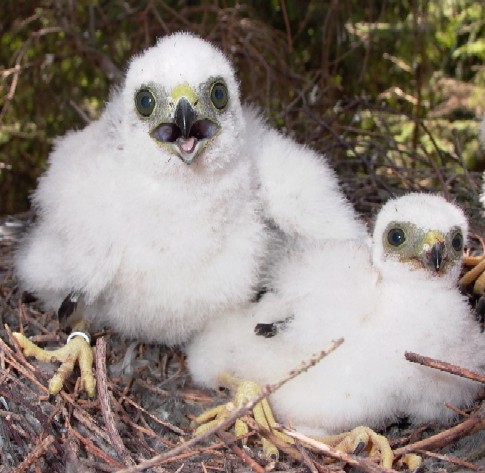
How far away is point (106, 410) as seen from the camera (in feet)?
7.55

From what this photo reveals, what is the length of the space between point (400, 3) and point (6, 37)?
2481 millimetres

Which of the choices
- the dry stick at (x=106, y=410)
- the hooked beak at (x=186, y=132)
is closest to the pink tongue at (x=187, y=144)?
the hooked beak at (x=186, y=132)

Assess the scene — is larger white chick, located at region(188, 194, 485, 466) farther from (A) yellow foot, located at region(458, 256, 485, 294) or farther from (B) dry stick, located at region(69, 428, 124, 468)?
(B) dry stick, located at region(69, 428, 124, 468)

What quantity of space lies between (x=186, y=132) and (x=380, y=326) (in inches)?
36.0

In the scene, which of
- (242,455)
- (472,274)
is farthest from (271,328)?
(472,274)

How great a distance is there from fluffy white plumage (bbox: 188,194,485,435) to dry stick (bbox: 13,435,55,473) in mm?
857

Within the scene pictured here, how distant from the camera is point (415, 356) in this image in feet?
7.14

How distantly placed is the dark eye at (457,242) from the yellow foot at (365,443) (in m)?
0.70

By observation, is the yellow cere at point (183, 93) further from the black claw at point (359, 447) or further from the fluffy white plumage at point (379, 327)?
the black claw at point (359, 447)

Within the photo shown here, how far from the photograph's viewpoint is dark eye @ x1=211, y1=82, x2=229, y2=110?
2482 millimetres

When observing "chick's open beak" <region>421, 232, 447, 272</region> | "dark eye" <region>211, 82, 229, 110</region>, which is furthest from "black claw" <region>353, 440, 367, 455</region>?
"dark eye" <region>211, 82, 229, 110</region>

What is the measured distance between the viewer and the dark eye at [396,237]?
2.47 metres

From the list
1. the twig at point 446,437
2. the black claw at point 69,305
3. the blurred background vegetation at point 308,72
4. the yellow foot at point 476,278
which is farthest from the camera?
the blurred background vegetation at point 308,72

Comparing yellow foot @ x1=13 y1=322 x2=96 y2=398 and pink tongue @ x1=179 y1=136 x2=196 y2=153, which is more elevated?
pink tongue @ x1=179 y1=136 x2=196 y2=153
